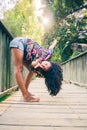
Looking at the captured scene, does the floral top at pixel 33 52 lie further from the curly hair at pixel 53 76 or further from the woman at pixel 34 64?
the curly hair at pixel 53 76

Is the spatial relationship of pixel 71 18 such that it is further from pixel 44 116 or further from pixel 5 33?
pixel 44 116

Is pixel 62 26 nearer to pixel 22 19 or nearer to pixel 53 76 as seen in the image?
pixel 22 19

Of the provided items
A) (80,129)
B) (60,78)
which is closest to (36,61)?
(60,78)

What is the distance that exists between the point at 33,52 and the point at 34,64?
0.36 metres

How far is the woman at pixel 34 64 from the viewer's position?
4602mm

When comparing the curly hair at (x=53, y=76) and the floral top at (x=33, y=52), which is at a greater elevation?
the floral top at (x=33, y=52)

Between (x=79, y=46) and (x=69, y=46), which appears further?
(x=69, y=46)

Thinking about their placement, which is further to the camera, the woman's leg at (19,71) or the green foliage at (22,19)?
the green foliage at (22,19)

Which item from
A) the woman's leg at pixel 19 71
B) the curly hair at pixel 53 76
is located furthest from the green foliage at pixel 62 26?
the curly hair at pixel 53 76

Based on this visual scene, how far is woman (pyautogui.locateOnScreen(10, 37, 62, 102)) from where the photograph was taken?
4602 mm

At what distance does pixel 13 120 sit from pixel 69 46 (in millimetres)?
29903

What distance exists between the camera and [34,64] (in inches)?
179

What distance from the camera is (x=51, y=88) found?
4.72 meters

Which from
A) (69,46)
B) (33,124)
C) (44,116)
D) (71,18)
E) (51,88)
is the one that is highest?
(33,124)
